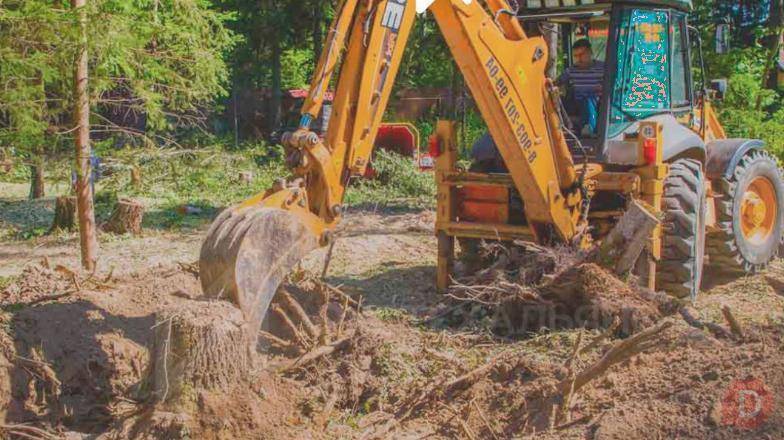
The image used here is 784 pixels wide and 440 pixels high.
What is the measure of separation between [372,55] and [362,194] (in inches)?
352

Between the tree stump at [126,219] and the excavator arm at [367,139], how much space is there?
6177mm

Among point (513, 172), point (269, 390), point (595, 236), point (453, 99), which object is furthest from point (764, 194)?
point (453, 99)

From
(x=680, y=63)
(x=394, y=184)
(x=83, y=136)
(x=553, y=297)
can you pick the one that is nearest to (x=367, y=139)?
→ (x=553, y=297)

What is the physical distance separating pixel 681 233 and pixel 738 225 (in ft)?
4.36

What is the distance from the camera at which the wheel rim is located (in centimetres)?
884

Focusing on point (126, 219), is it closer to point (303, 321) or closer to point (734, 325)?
point (303, 321)

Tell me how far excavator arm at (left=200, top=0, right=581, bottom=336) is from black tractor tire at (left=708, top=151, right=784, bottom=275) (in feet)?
5.66

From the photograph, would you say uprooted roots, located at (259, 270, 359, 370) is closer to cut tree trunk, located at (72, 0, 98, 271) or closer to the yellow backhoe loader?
the yellow backhoe loader

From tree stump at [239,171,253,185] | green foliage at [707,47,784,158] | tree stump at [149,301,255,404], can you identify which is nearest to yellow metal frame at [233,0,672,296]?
tree stump at [149,301,255,404]

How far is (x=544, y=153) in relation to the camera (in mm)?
7410

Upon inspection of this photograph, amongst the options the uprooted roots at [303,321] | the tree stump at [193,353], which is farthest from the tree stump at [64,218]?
the tree stump at [193,353]

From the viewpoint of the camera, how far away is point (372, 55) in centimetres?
611

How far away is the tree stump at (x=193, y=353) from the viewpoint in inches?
194

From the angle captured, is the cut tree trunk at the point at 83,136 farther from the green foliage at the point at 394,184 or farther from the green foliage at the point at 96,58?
the green foliage at the point at 394,184
